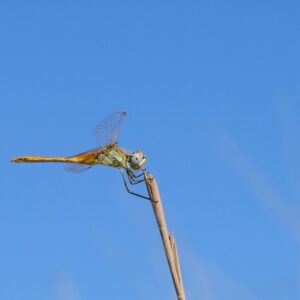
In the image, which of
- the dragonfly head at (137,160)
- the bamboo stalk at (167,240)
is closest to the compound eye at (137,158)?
the dragonfly head at (137,160)

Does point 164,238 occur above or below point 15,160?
below

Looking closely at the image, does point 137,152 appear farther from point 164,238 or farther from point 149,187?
point 164,238

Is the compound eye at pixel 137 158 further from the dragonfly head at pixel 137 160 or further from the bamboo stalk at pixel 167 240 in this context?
the bamboo stalk at pixel 167 240

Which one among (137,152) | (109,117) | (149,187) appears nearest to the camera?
(149,187)

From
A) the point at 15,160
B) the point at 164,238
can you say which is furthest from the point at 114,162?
the point at 164,238

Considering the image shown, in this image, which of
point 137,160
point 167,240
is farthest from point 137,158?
point 167,240

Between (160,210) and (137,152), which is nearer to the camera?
(160,210)

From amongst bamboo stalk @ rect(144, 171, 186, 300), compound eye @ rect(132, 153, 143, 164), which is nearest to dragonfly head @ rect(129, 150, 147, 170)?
compound eye @ rect(132, 153, 143, 164)
